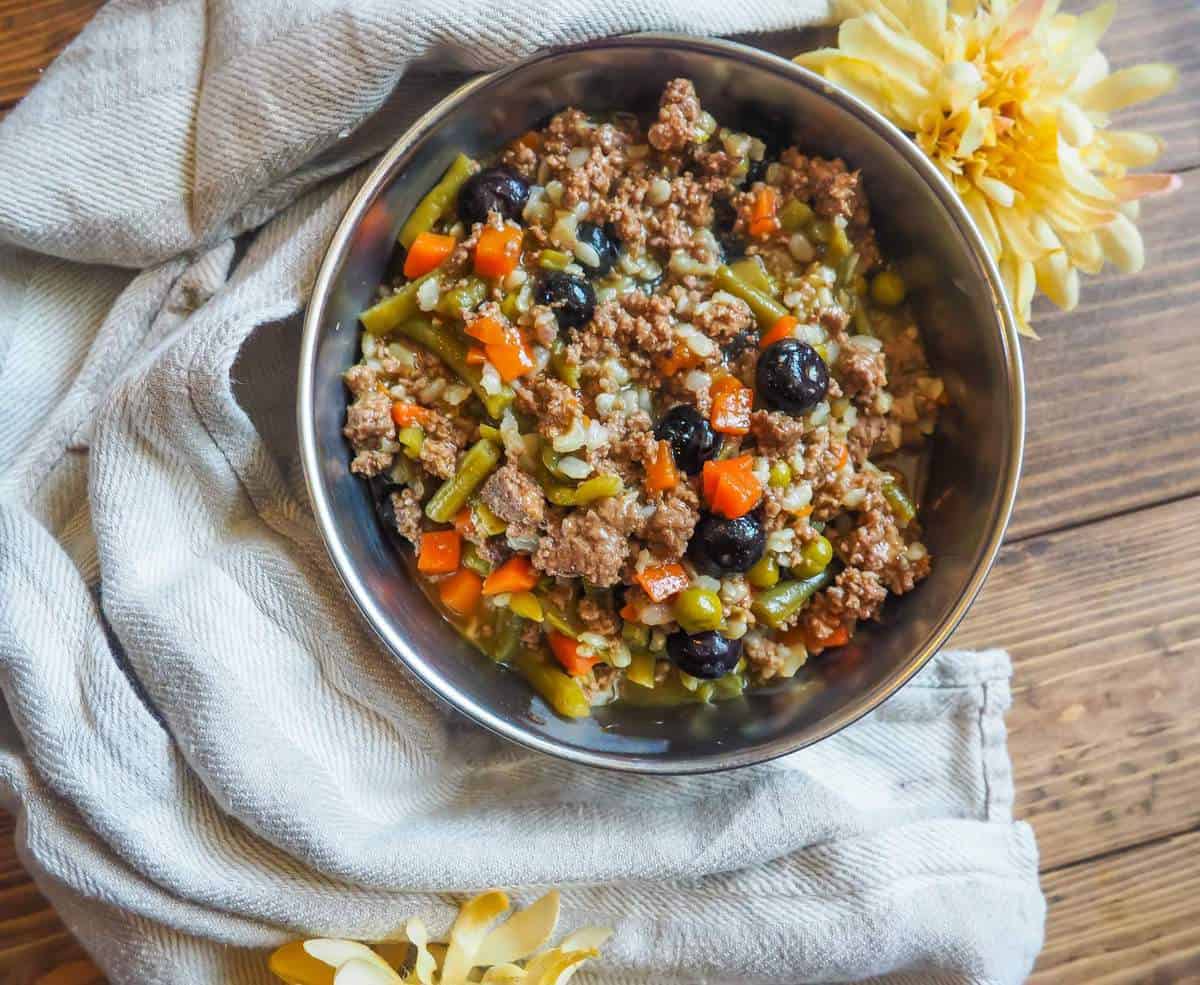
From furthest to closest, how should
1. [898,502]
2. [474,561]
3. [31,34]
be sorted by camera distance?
1. [31,34]
2. [898,502]
3. [474,561]

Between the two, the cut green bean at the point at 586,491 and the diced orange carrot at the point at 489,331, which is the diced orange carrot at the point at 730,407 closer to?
the cut green bean at the point at 586,491

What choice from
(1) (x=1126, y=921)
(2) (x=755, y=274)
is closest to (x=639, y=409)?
(2) (x=755, y=274)

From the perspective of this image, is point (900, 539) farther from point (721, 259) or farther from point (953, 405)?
point (721, 259)

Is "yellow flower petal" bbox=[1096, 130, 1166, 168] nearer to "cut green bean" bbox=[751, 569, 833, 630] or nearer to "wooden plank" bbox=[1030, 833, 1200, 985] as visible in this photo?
"cut green bean" bbox=[751, 569, 833, 630]

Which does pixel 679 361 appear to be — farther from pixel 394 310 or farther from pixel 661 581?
pixel 394 310

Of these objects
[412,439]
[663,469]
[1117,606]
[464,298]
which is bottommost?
[1117,606]

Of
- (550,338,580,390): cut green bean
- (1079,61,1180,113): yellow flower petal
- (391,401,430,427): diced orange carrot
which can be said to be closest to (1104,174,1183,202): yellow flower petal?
(1079,61,1180,113): yellow flower petal

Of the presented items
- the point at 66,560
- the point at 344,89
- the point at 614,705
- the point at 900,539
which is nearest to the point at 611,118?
the point at 344,89
